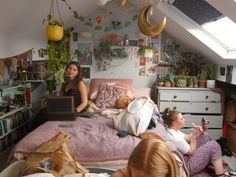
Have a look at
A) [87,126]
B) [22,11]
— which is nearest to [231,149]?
[87,126]

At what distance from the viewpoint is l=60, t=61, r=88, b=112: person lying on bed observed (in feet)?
9.04

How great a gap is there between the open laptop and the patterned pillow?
78 cm

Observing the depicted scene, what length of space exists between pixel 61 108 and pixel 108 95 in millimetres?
964

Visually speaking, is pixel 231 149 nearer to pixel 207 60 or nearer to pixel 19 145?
pixel 207 60

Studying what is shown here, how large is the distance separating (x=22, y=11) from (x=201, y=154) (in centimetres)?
215

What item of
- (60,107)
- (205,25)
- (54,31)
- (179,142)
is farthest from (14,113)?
(205,25)

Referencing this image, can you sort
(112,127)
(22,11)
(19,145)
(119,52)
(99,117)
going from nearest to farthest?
(19,145) < (22,11) < (112,127) < (99,117) < (119,52)

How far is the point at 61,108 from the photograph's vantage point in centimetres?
248

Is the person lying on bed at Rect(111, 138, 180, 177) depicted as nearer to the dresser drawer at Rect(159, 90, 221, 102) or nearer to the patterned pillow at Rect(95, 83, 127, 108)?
the patterned pillow at Rect(95, 83, 127, 108)

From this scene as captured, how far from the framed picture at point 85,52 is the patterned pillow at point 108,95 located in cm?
71

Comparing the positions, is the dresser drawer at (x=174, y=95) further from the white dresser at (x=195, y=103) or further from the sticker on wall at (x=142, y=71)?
the sticker on wall at (x=142, y=71)

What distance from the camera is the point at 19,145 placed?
1812 millimetres

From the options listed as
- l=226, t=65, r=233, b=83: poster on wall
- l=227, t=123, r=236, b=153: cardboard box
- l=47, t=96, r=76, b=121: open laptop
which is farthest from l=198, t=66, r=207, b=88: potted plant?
l=47, t=96, r=76, b=121: open laptop

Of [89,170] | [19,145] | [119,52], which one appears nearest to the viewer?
[89,170]
